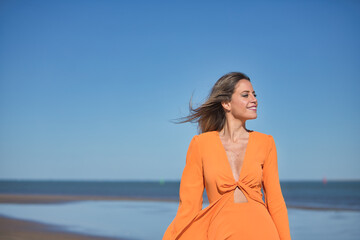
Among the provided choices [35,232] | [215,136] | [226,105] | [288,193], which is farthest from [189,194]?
[288,193]

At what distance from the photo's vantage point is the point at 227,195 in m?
2.60

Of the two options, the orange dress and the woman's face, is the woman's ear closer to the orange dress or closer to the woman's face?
the woman's face

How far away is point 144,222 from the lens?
12.1 metres

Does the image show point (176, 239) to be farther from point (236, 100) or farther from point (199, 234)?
point (236, 100)

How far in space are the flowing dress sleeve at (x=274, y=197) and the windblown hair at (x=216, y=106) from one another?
16.6 inches

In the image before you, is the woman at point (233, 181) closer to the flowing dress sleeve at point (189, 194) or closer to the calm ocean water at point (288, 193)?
the flowing dress sleeve at point (189, 194)

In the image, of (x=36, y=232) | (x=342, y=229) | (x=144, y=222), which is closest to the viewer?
(x=36, y=232)

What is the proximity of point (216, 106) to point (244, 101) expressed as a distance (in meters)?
0.27

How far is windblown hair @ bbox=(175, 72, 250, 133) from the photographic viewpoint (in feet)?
9.26

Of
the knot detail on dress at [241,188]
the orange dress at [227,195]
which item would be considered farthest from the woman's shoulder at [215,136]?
the knot detail on dress at [241,188]

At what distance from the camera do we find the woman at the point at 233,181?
2.51 metres

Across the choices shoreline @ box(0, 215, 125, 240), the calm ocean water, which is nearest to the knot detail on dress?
shoreline @ box(0, 215, 125, 240)

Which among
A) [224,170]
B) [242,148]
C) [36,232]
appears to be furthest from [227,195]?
[36,232]

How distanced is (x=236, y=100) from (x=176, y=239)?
96cm
